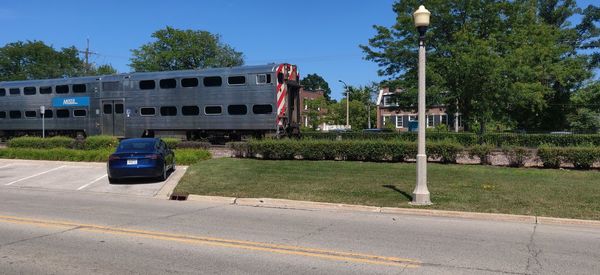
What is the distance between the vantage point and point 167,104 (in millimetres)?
27078

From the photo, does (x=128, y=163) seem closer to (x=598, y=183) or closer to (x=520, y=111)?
(x=598, y=183)

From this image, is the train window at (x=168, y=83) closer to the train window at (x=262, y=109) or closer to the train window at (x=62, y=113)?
the train window at (x=262, y=109)

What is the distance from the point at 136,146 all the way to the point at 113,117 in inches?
574

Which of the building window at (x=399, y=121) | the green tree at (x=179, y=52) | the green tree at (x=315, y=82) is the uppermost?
Result: the green tree at (x=315, y=82)

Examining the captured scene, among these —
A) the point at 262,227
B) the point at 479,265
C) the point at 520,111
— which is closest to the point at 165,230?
the point at 262,227

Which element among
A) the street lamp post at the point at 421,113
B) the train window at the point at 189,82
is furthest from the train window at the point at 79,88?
the street lamp post at the point at 421,113

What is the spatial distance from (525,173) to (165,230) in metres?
11.2

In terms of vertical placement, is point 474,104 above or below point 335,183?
above

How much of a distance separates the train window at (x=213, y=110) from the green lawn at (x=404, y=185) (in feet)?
25.2

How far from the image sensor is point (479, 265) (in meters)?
6.30

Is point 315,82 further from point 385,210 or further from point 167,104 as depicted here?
point 385,210

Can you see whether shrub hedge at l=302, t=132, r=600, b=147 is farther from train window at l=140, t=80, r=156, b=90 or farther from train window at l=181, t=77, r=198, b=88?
train window at l=140, t=80, r=156, b=90

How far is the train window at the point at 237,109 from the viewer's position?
25.0m

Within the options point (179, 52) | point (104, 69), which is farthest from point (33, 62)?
point (179, 52)
